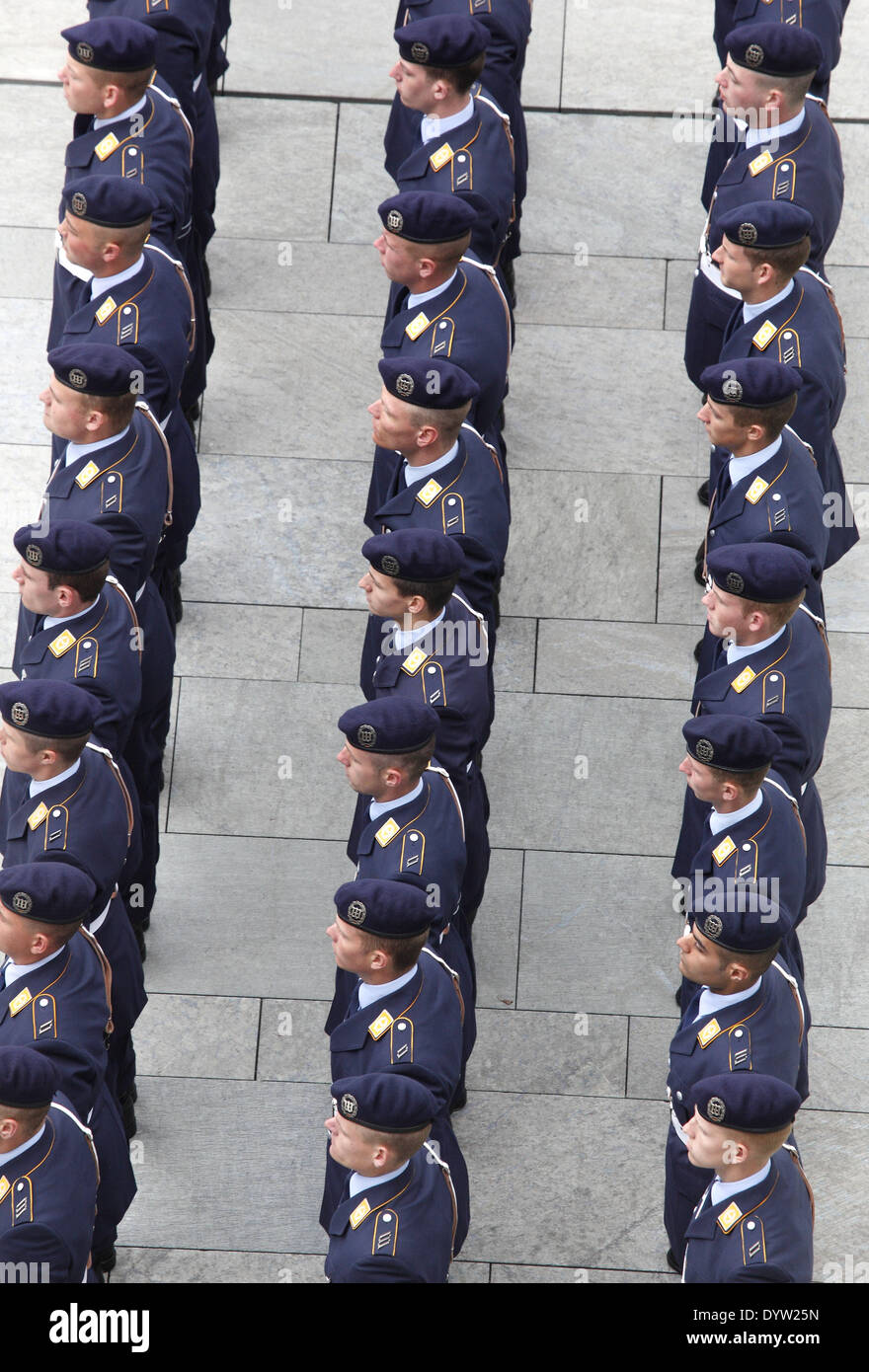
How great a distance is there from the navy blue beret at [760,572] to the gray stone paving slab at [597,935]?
132 cm

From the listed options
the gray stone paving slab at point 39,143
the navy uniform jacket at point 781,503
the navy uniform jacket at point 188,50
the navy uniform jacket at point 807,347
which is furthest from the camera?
the gray stone paving slab at point 39,143

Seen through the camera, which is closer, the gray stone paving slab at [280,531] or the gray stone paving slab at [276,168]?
the gray stone paving slab at [280,531]

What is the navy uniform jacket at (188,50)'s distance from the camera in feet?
27.9

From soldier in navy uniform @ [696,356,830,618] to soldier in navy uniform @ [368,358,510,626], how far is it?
747 millimetres

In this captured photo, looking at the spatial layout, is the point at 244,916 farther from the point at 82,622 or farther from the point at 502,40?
the point at 502,40

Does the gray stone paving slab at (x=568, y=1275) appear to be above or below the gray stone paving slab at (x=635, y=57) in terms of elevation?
below

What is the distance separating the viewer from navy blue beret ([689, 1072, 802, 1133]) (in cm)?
628

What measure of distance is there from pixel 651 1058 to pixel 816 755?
1.19 meters

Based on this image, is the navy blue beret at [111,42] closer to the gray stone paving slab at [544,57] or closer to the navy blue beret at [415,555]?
the navy blue beret at [415,555]

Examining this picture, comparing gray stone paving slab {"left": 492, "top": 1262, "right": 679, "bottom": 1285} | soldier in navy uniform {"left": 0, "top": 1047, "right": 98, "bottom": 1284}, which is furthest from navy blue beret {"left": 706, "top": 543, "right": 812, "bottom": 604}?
soldier in navy uniform {"left": 0, "top": 1047, "right": 98, "bottom": 1284}

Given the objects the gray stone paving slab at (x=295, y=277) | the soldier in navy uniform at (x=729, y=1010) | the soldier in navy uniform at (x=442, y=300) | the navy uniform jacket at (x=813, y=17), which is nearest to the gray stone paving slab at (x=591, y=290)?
the gray stone paving slab at (x=295, y=277)

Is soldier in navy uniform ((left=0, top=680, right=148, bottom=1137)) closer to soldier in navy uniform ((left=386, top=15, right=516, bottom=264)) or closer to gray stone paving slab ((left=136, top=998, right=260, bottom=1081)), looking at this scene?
gray stone paving slab ((left=136, top=998, right=260, bottom=1081))

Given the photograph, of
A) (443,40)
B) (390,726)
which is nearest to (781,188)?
(443,40)

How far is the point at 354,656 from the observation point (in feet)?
27.7
